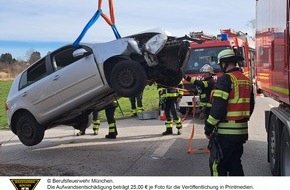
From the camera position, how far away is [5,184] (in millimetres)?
4070

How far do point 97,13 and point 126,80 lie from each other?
4.52 ft

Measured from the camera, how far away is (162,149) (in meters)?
8.38

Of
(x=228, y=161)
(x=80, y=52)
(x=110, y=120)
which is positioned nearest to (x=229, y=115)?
(x=228, y=161)

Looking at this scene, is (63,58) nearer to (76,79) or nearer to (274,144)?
(76,79)

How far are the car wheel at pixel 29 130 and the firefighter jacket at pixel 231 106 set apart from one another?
4.34m

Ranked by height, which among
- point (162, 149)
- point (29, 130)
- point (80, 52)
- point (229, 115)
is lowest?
point (162, 149)

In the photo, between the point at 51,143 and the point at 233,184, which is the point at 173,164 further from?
the point at 51,143

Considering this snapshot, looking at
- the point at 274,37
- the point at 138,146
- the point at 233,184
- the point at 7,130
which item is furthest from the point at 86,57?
the point at 7,130

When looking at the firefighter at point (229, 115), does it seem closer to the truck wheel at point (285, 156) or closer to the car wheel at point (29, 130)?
the truck wheel at point (285, 156)

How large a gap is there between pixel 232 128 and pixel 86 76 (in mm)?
3494

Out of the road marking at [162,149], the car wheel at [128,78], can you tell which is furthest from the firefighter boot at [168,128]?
the car wheel at [128,78]

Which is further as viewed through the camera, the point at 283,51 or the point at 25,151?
the point at 25,151

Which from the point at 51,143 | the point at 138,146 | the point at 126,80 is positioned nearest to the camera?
the point at 126,80

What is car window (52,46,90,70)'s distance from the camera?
7.89 metres
